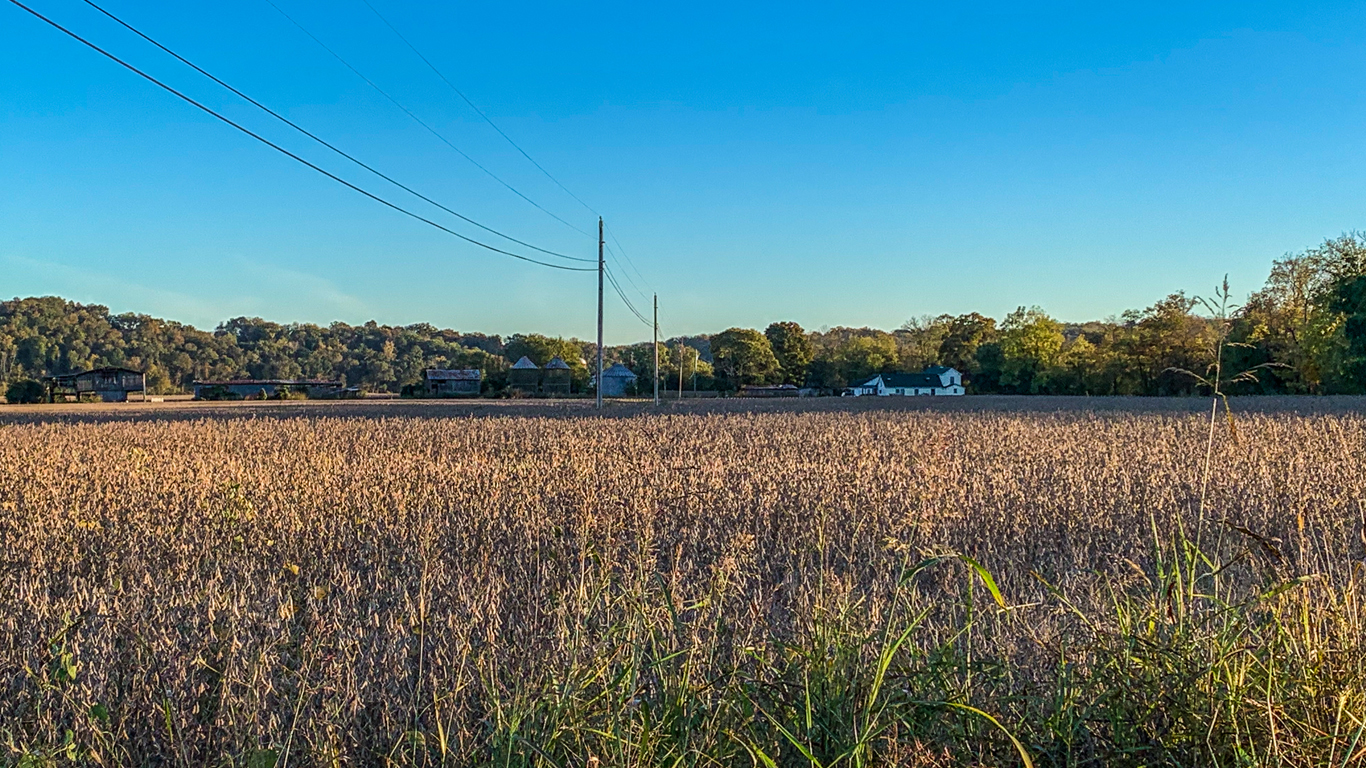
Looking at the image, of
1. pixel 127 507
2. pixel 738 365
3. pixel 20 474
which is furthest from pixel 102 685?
pixel 738 365

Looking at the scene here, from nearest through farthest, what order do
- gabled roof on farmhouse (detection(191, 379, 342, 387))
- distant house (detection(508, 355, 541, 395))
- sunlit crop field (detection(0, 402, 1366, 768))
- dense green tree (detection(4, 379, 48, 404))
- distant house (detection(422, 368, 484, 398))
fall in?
sunlit crop field (detection(0, 402, 1366, 768)) → dense green tree (detection(4, 379, 48, 404)) → gabled roof on farmhouse (detection(191, 379, 342, 387)) → distant house (detection(508, 355, 541, 395)) → distant house (detection(422, 368, 484, 398))

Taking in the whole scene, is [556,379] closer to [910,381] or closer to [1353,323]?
[910,381]

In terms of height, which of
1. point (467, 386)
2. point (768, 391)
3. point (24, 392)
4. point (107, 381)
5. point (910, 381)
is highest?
point (107, 381)

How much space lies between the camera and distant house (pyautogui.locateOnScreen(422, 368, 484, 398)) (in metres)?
94.0

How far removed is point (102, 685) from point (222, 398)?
88.5 metres

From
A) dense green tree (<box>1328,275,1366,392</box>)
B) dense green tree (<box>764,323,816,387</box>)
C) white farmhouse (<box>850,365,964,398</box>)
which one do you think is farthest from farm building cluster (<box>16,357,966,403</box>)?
dense green tree (<box>1328,275,1366,392</box>)

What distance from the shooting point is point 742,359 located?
326 feet

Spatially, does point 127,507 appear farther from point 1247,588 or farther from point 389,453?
point 1247,588

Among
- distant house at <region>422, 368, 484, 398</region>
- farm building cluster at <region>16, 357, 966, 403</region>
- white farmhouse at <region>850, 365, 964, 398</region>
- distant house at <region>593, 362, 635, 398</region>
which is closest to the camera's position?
farm building cluster at <region>16, 357, 966, 403</region>

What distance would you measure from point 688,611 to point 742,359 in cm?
9540

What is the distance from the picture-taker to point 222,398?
8150cm

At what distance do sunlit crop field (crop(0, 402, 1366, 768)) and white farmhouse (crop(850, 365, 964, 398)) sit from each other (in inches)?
3558

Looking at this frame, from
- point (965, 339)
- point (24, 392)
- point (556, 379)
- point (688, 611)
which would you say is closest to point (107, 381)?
point (24, 392)

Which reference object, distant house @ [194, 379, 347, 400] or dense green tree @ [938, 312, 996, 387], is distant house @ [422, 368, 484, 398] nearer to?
distant house @ [194, 379, 347, 400]
